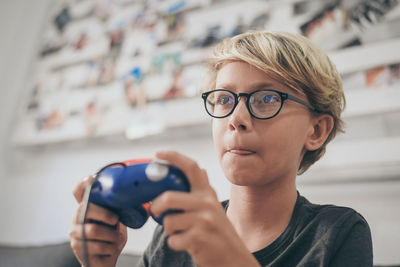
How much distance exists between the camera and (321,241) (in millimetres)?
570

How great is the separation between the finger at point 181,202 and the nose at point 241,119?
0.21m

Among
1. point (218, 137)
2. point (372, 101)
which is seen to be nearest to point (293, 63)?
point (218, 137)

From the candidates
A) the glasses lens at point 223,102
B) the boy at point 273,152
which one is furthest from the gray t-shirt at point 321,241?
the glasses lens at point 223,102

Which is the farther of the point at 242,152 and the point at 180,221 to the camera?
the point at 242,152

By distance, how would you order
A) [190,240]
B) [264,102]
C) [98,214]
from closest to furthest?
[190,240], [98,214], [264,102]

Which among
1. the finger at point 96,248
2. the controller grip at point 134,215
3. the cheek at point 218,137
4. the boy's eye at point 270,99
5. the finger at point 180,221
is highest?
the boy's eye at point 270,99

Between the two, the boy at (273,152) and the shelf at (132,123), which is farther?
the shelf at (132,123)

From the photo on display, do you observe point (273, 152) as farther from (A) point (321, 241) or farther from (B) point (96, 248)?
(B) point (96, 248)

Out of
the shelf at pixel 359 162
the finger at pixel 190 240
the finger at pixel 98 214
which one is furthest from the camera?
the shelf at pixel 359 162

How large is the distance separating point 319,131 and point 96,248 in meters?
0.48

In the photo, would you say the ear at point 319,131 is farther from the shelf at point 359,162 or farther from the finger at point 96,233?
the finger at point 96,233

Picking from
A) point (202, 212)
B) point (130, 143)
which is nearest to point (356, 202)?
point (202, 212)

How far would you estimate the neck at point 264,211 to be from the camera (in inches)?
24.9

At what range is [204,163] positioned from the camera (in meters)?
1.22
